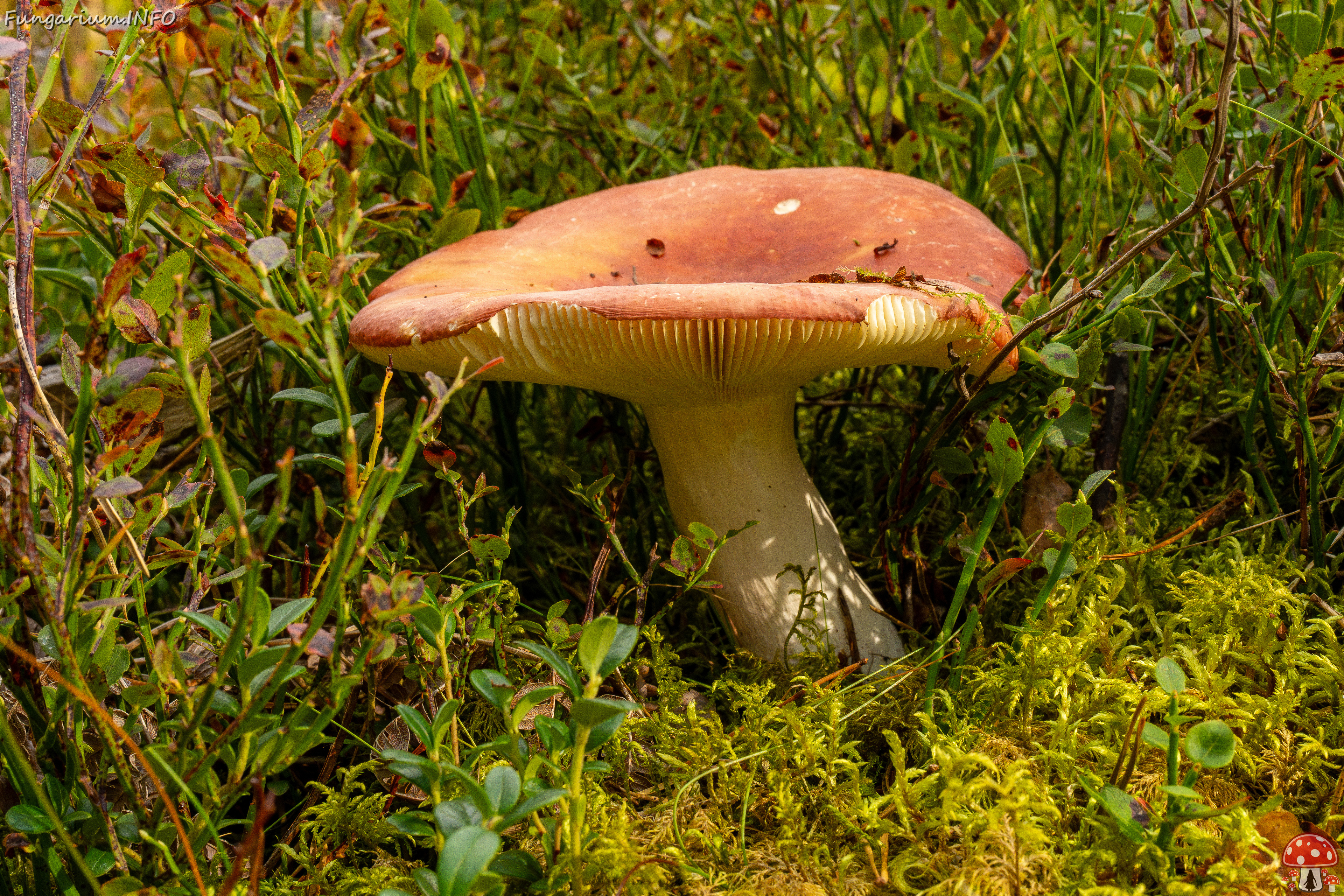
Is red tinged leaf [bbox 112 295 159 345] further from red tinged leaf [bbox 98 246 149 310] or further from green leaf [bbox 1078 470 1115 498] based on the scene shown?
green leaf [bbox 1078 470 1115 498]

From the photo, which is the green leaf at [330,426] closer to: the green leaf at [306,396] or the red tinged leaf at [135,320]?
the green leaf at [306,396]

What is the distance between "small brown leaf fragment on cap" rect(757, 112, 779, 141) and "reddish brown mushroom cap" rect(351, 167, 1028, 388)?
169mm

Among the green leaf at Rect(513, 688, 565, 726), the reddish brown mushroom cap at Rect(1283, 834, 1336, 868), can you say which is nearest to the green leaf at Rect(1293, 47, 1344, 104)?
the reddish brown mushroom cap at Rect(1283, 834, 1336, 868)

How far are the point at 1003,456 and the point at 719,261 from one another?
0.77 m

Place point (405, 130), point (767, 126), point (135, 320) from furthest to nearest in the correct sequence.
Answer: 1. point (767, 126)
2. point (405, 130)
3. point (135, 320)

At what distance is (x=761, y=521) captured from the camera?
1.58m

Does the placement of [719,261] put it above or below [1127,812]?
above

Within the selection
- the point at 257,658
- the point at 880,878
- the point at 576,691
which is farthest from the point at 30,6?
the point at 880,878

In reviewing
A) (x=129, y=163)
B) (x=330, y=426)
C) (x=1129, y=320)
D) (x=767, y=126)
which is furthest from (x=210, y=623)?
(x=767, y=126)

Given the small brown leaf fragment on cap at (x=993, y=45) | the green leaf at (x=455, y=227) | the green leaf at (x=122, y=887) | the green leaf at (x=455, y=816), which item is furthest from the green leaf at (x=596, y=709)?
the small brown leaf fragment on cap at (x=993, y=45)

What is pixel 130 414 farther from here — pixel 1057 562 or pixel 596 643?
pixel 1057 562

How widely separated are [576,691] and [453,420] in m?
1.21

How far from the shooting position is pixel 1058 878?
995mm

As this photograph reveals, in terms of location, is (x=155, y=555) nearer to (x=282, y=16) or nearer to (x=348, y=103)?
(x=348, y=103)
